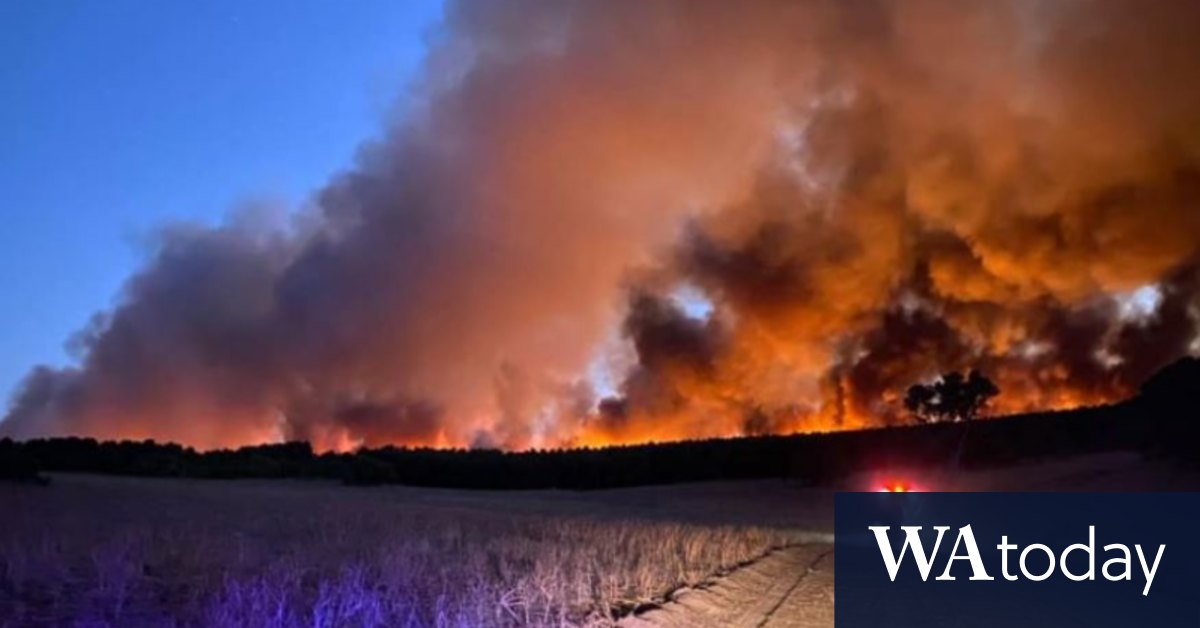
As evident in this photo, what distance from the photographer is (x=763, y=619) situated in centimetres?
1462

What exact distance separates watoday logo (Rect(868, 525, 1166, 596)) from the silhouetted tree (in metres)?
44.6

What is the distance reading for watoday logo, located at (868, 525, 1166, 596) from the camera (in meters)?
21.5

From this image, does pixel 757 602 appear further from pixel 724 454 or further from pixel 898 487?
pixel 724 454

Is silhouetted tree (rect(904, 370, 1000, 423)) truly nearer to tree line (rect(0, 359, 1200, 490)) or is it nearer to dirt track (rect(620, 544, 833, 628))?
tree line (rect(0, 359, 1200, 490))

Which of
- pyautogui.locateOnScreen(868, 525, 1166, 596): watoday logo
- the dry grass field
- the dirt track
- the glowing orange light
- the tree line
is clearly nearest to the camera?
the dry grass field

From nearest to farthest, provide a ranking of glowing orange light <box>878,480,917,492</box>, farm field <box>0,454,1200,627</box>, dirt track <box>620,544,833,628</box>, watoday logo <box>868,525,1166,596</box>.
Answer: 1. farm field <box>0,454,1200,627</box>
2. dirt track <box>620,544,833,628</box>
3. watoday logo <box>868,525,1166,596</box>
4. glowing orange light <box>878,480,917,492</box>

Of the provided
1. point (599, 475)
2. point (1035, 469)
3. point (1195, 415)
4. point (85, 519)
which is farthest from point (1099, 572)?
point (599, 475)

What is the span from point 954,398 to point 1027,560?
167 ft

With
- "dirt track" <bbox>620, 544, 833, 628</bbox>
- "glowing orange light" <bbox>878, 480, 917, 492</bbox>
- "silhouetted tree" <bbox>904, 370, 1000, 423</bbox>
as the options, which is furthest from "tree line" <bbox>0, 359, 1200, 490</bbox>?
"dirt track" <bbox>620, 544, 833, 628</bbox>

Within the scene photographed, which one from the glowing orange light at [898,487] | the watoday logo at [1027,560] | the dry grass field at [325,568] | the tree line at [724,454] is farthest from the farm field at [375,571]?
the tree line at [724,454]

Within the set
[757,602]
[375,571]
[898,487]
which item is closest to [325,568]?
[375,571]

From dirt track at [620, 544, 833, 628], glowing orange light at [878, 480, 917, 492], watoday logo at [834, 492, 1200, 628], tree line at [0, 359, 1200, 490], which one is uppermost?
tree line at [0, 359, 1200, 490]

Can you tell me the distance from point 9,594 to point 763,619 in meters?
8.64

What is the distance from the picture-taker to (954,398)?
73938mm
